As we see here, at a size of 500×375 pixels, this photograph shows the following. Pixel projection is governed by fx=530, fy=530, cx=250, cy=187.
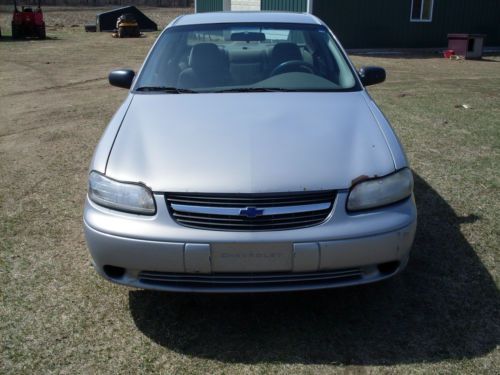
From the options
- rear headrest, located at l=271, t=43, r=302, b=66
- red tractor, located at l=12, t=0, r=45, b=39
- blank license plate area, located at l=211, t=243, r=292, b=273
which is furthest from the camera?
red tractor, located at l=12, t=0, r=45, b=39

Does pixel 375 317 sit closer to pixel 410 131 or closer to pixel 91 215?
pixel 91 215

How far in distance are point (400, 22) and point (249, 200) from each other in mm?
17335

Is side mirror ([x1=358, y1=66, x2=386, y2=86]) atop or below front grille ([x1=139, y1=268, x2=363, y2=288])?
atop

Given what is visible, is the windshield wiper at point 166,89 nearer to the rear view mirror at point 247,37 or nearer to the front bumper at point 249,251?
the rear view mirror at point 247,37

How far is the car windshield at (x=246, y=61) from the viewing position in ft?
12.5

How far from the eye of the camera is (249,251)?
254 centimetres

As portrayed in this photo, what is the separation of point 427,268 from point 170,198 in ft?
6.01

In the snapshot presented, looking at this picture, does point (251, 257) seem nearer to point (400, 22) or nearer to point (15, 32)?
point (400, 22)

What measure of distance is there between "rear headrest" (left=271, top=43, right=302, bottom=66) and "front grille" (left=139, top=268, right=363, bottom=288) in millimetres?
1991

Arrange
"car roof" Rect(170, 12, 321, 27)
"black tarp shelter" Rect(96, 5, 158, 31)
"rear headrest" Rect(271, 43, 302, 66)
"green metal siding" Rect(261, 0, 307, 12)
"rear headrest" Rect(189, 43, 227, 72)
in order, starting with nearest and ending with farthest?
1. "rear headrest" Rect(189, 43, 227, 72)
2. "rear headrest" Rect(271, 43, 302, 66)
3. "car roof" Rect(170, 12, 321, 27)
4. "green metal siding" Rect(261, 0, 307, 12)
5. "black tarp shelter" Rect(96, 5, 158, 31)

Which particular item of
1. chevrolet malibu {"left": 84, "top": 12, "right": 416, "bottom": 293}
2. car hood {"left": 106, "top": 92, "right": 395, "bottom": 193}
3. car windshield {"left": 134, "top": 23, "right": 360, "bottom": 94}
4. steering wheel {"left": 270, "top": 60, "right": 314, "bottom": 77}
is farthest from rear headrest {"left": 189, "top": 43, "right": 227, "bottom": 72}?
chevrolet malibu {"left": 84, "top": 12, "right": 416, "bottom": 293}

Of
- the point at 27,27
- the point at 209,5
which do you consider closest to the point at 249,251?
the point at 209,5

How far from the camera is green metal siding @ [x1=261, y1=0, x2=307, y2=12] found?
16.7 m

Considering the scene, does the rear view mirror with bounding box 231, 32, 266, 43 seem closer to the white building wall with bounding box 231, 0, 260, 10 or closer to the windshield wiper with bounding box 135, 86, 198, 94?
the windshield wiper with bounding box 135, 86, 198, 94
